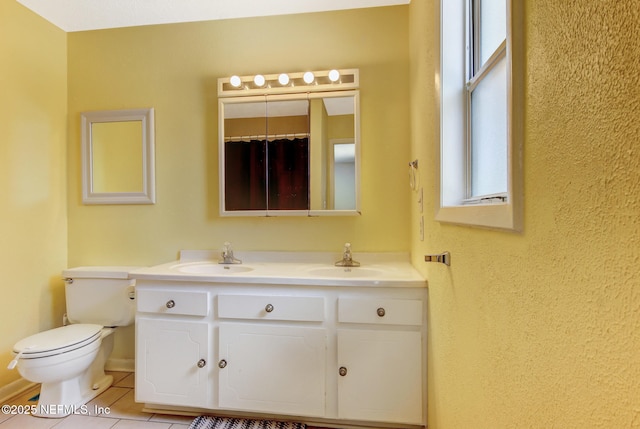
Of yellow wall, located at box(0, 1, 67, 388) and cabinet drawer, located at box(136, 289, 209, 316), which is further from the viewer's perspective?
yellow wall, located at box(0, 1, 67, 388)

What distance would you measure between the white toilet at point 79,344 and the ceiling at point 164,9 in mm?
1665

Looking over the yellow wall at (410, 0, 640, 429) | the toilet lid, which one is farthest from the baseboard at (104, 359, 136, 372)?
the yellow wall at (410, 0, 640, 429)

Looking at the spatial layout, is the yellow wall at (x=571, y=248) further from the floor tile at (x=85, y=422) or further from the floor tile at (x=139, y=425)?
the floor tile at (x=85, y=422)

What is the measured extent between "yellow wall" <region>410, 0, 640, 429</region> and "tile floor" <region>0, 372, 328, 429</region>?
5.20 ft

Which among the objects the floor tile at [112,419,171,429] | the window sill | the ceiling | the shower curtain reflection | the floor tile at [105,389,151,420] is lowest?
the floor tile at [112,419,171,429]

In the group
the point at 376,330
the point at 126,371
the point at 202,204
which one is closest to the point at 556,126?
the point at 376,330

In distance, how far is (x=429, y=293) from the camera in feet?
4.43

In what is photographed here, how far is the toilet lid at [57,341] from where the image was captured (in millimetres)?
1472

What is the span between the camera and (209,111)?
1992mm

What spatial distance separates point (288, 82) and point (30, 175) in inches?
68.6

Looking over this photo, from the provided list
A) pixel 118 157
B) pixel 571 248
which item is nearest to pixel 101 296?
pixel 118 157

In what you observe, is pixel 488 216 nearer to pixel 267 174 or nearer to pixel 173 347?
pixel 267 174

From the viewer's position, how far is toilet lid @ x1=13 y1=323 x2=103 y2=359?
1472 millimetres

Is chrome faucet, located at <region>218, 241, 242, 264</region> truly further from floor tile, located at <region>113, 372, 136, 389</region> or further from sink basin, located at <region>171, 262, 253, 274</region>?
floor tile, located at <region>113, 372, 136, 389</region>
